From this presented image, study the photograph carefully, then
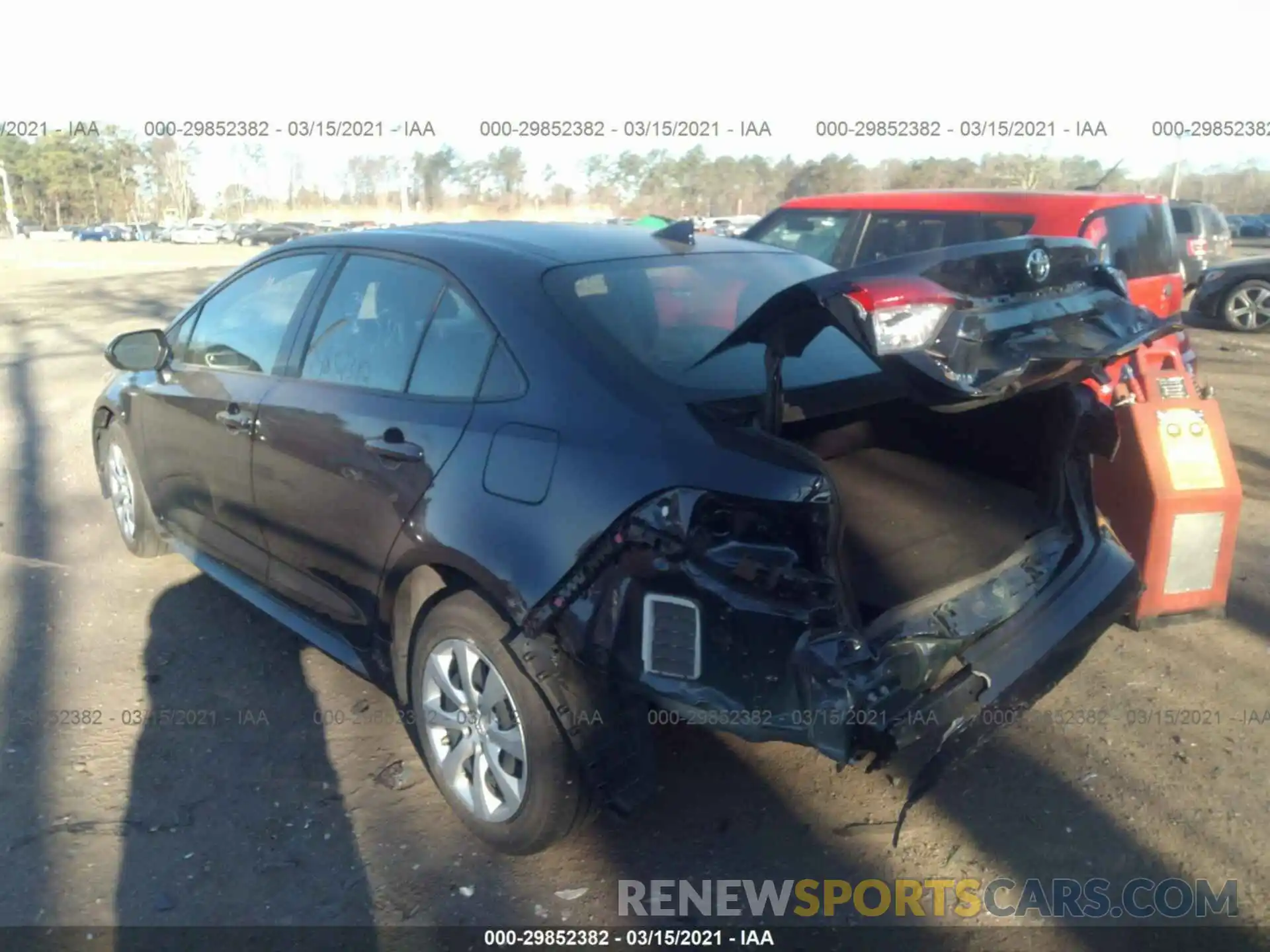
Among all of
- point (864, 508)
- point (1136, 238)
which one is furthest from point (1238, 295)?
point (864, 508)

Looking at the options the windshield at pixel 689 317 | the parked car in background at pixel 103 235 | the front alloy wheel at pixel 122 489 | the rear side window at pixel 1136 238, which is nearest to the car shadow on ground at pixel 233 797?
the front alloy wheel at pixel 122 489

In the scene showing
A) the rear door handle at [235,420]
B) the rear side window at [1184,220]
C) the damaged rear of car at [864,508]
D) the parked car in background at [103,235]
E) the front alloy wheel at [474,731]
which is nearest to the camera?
the damaged rear of car at [864,508]

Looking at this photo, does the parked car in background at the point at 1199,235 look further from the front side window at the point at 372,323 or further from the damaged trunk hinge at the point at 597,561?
the damaged trunk hinge at the point at 597,561

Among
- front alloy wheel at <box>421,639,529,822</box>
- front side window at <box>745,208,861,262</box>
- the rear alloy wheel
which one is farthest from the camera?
the rear alloy wheel

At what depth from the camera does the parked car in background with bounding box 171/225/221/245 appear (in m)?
55.5

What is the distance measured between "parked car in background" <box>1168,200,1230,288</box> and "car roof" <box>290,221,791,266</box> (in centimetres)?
1468

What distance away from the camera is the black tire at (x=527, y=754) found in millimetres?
2768

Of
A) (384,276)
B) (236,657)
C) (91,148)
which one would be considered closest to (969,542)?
(384,276)

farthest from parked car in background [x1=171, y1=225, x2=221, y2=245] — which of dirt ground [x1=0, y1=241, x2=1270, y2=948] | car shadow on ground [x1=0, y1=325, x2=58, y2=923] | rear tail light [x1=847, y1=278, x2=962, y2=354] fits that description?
rear tail light [x1=847, y1=278, x2=962, y2=354]

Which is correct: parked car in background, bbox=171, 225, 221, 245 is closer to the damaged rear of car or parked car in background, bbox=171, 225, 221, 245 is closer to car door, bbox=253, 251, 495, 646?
car door, bbox=253, 251, 495, 646

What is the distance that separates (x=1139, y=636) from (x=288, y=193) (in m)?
69.1

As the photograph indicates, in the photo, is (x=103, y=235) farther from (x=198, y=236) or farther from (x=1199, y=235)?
(x=1199, y=235)

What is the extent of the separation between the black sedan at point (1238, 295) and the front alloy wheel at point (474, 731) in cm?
1382

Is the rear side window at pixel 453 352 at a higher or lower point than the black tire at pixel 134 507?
higher
